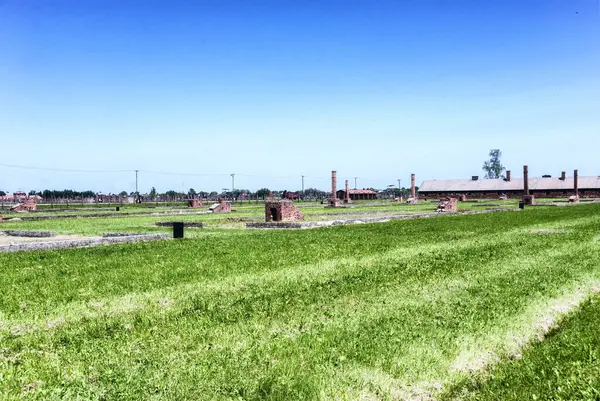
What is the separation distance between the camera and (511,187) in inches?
3548

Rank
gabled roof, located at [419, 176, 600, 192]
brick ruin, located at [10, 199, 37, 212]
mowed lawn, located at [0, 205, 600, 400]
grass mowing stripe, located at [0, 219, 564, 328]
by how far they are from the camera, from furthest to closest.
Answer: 1. gabled roof, located at [419, 176, 600, 192]
2. brick ruin, located at [10, 199, 37, 212]
3. grass mowing stripe, located at [0, 219, 564, 328]
4. mowed lawn, located at [0, 205, 600, 400]

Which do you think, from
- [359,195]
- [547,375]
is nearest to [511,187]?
[359,195]

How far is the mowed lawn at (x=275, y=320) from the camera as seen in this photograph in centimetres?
419

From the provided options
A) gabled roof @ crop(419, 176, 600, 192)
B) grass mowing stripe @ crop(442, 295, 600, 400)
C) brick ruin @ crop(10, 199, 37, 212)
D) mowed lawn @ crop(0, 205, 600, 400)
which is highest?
gabled roof @ crop(419, 176, 600, 192)

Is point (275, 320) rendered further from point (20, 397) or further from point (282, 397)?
point (20, 397)

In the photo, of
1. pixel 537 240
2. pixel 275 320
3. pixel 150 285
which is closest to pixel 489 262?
pixel 537 240

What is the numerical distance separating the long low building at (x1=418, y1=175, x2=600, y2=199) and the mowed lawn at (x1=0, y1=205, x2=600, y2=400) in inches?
3165

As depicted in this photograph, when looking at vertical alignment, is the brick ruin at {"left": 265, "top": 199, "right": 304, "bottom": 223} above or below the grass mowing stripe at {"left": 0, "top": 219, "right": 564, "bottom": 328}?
above

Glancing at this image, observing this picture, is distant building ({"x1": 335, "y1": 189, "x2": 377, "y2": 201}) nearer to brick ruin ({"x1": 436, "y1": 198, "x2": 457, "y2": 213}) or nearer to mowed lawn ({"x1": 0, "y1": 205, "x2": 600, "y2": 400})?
brick ruin ({"x1": 436, "y1": 198, "x2": 457, "y2": 213})

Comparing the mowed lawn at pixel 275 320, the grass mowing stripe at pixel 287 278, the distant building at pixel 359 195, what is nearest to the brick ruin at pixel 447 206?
the grass mowing stripe at pixel 287 278

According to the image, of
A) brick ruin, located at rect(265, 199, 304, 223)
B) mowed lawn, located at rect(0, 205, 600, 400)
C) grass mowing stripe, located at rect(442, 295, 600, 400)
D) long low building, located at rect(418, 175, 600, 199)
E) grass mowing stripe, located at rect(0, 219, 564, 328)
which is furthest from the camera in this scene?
long low building, located at rect(418, 175, 600, 199)

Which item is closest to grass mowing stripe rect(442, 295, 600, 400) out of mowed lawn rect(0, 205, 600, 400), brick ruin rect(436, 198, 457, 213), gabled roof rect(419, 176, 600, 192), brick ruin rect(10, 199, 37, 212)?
mowed lawn rect(0, 205, 600, 400)

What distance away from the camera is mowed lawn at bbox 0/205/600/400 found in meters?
4.19

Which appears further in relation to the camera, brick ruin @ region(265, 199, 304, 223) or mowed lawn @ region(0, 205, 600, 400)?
brick ruin @ region(265, 199, 304, 223)
